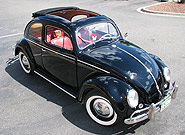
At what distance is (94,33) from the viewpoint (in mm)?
4422

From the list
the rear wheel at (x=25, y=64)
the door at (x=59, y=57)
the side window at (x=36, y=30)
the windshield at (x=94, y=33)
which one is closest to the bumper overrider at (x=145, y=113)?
the door at (x=59, y=57)

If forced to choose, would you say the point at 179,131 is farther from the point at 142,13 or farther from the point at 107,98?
the point at 142,13

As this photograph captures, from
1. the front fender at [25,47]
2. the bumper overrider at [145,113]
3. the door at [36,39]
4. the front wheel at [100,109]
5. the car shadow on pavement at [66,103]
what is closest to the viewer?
the bumper overrider at [145,113]

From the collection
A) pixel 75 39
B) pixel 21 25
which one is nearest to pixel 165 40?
pixel 75 39

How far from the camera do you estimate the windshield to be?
4.16m

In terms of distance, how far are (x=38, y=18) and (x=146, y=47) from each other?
3.84 metres

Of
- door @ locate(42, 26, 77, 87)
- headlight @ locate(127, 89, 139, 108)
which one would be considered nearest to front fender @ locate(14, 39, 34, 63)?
door @ locate(42, 26, 77, 87)

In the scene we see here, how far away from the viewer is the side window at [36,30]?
191 inches

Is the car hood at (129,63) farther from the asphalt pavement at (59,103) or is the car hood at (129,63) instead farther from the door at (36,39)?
the door at (36,39)

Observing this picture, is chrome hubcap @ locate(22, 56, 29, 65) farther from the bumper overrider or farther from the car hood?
the bumper overrider

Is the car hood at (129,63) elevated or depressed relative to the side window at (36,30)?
depressed

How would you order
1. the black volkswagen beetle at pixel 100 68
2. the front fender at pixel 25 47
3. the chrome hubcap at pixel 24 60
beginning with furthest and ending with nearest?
the chrome hubcap at pixel 24 60
the front fender at pixel 25 47
the black volkswagen beetle at pixel 100 68

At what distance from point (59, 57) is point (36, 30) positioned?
1.19m

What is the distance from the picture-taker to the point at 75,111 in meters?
4.18
